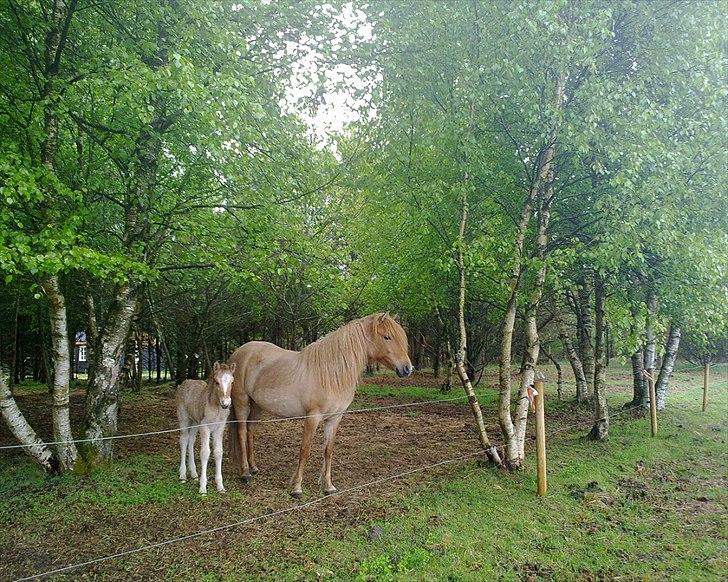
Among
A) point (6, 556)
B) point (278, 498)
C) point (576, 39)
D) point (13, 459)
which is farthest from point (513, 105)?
point (13, 459)

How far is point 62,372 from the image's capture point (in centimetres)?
611

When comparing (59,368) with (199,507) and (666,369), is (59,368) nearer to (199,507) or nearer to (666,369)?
(199,507)

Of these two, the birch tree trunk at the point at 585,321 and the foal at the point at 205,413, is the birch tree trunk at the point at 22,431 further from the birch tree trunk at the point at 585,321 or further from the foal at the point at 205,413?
the birch tree trunk at the point at 585,321

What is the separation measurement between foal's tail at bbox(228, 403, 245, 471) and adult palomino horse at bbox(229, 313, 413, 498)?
0.13 meters

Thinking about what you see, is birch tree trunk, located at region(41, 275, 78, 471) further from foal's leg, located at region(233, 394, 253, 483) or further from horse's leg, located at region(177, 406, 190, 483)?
foal's leg, located at region(233, 394, 253, 483)

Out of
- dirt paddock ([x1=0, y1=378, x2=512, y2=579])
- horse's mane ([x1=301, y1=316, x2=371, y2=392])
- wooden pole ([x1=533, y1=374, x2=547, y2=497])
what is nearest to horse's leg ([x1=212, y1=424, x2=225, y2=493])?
dirt paddock ([x1=0, y1=378, x2=512, y2=579])

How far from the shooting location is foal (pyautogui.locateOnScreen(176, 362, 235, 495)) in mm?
5758

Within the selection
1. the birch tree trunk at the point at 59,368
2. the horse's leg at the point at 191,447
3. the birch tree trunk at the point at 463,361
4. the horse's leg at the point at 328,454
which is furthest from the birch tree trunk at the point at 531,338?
the birch tree trunk at the point at 59,368

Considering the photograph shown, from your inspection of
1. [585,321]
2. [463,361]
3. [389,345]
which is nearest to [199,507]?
[389,345]

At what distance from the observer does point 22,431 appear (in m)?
5.97

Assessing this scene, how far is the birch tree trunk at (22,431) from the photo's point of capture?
18.9 feet

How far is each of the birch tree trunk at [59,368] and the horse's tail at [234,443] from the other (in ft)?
6.89

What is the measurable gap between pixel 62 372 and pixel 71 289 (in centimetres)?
722

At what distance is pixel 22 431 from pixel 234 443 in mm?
2730
